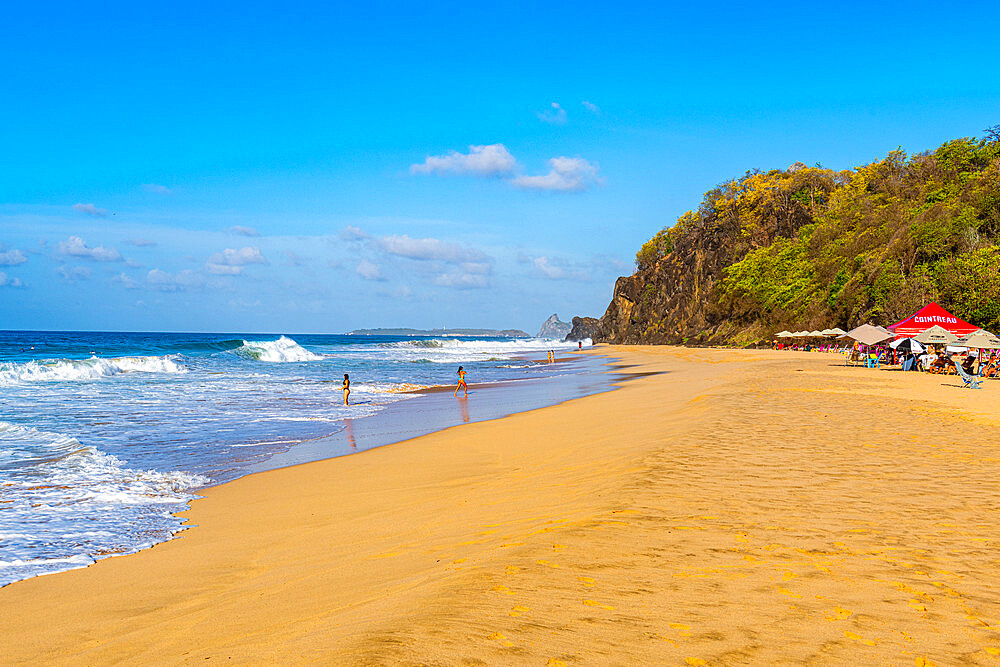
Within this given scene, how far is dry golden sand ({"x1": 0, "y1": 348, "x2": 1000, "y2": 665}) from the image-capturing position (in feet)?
9.66

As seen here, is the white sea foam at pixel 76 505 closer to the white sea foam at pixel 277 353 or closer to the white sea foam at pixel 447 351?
the white sea foam at pixel 277 353

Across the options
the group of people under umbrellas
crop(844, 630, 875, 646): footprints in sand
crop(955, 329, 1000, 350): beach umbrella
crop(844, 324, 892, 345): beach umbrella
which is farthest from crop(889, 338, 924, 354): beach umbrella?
crop(844, 630, 875, 646): footprints in sand

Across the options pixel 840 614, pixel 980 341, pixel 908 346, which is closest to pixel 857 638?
pixel 840 614

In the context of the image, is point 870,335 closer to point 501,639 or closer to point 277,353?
point 501,639

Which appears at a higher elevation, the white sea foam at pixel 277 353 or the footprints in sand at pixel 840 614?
the white sea foam at pixel 277 353

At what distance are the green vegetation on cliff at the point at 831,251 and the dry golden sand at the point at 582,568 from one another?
39.6 m

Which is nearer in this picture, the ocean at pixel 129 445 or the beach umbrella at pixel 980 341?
the ocean at pixel 129 445

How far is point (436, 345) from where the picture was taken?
320 feet

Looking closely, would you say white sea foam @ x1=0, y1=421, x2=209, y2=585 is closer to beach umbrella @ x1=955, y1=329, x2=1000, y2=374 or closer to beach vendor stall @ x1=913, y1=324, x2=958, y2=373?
beach vendor stall @ x1=913, y1=324, x2=958, y2=373

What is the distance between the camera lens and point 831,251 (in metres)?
56.5

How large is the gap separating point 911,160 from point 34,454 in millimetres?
76116

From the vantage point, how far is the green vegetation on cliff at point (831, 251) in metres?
39.8

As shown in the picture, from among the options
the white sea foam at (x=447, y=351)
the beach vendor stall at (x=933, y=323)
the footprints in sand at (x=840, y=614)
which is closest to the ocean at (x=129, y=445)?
the footprints in sand at (x=840, y=614)

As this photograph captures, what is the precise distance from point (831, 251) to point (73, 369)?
6361cm
